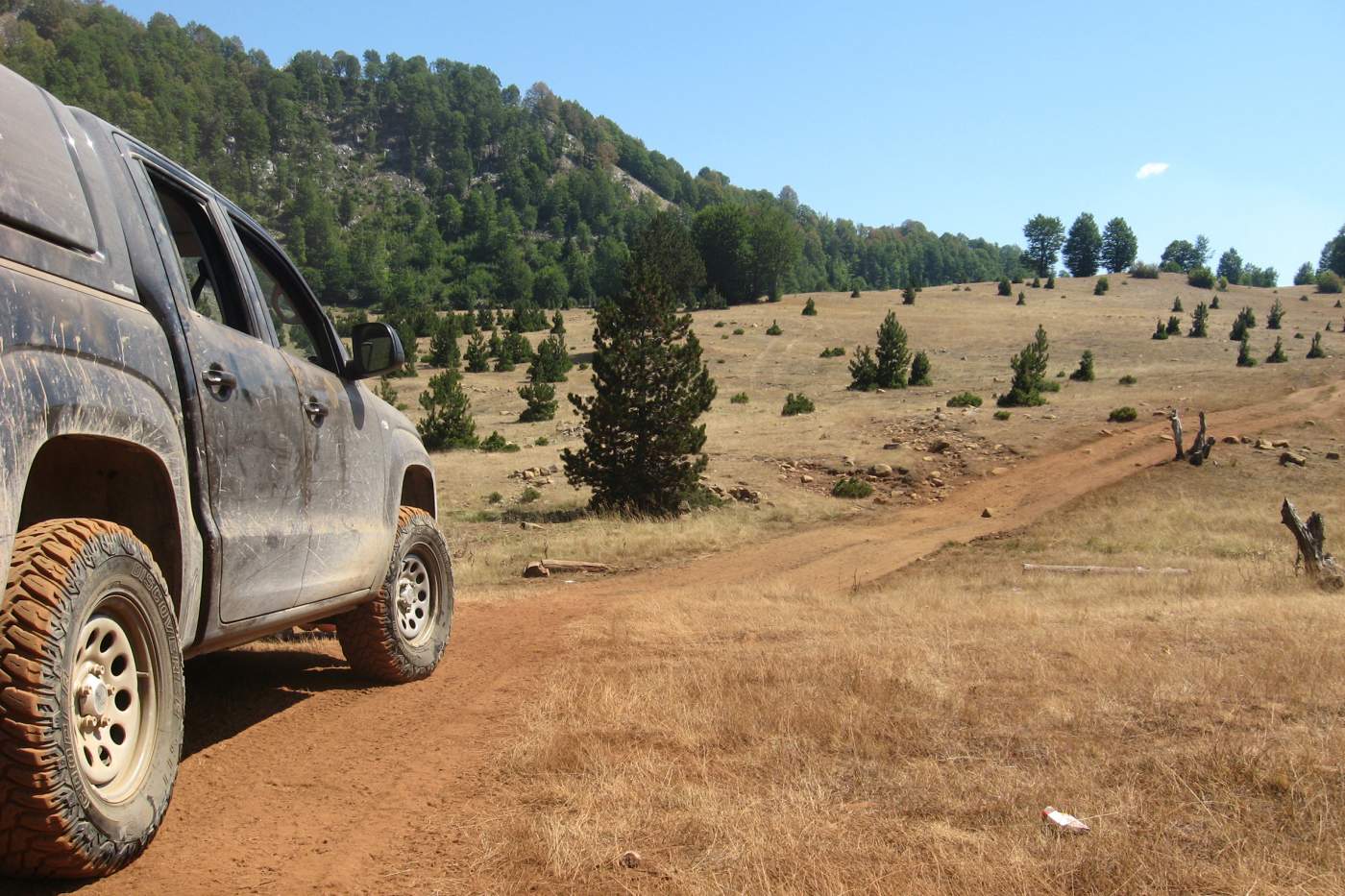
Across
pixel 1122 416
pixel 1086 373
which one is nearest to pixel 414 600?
pixel 1122 416

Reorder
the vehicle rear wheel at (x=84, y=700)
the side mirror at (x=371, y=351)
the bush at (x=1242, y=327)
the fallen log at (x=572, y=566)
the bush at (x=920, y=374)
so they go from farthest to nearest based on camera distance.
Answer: the bush at (x=1242, y=327), the bush at (x=920, y=374), the fallen log at (x=572, y=566), the side mirror at (x=371, y=351), the vehicle rear wheel at (x=84, y=700)

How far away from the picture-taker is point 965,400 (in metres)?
39.0

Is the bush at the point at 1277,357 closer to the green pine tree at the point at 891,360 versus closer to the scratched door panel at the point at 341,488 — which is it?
the green pine tree at the point at 891,360

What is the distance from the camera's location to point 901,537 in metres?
20.9

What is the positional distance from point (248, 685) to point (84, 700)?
9.94ft

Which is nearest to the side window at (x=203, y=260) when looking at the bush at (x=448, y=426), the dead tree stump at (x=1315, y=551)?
the dead tree stump at (x=1315, y=551)

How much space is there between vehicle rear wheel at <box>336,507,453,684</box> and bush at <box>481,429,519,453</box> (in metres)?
27.1

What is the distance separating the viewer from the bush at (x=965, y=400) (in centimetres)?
3856

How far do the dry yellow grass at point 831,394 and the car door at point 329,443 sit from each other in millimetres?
8764

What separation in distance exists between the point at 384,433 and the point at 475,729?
1.84 m

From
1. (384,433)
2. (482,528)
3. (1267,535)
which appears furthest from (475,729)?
(1267,535)

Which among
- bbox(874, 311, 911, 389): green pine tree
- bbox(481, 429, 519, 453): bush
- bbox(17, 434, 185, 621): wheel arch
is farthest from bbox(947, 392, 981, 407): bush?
bbox(17, 434, 185, 621): wheel arch

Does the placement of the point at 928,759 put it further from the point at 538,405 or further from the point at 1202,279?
the point at 1202,279

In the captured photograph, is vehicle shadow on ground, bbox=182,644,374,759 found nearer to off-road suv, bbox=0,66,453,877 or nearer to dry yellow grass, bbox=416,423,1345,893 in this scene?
off-road suv, bbox=0,66,453,877
